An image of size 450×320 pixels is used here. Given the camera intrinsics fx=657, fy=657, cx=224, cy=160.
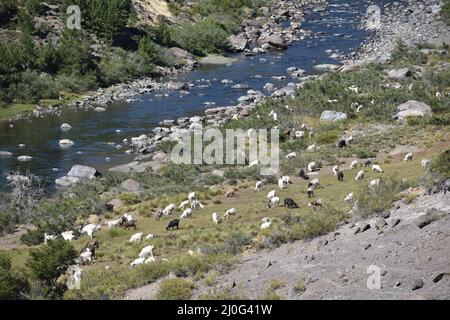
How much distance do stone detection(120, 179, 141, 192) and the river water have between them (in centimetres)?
521

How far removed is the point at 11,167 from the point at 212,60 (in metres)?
38.8

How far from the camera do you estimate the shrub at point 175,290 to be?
1745 centimetres

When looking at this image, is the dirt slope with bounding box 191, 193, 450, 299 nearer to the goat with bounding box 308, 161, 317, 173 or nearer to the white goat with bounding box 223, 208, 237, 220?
the white goat with bounding box 223, 208, 237, 220

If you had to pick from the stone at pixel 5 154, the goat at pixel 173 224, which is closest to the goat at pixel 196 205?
the goat at pixel 173 224

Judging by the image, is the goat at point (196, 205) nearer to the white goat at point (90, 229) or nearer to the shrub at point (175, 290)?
the white goat at point (90, 229)

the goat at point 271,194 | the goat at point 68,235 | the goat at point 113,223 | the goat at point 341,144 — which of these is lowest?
the goat at point 341,144

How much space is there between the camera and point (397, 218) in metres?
19.9

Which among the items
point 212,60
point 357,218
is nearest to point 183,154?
point 357,218

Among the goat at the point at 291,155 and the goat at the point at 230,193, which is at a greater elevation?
the goat at the point at 230,193

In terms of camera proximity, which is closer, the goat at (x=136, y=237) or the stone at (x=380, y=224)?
the stone at (x=380, y=224)

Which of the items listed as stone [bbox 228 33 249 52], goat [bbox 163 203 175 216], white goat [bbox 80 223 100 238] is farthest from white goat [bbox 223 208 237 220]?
stone [bbox 228 33 249 52]

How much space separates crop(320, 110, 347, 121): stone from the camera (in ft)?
155

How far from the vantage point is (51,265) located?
19.5 metres

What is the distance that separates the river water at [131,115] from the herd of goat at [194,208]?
12.6m
